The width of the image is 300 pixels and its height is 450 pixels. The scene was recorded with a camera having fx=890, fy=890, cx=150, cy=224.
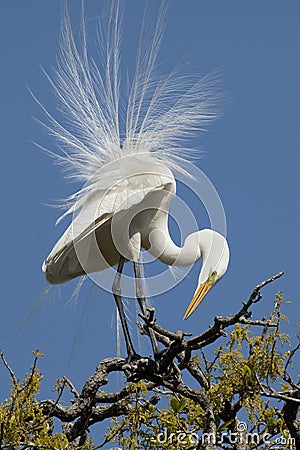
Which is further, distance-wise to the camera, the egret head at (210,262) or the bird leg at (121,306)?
the egret head at (210,262)

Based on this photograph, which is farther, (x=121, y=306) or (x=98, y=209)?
(x=121, y=306)

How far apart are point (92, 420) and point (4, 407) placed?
0.78 meters

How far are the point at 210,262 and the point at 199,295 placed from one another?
30 cm

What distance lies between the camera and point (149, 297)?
5.71m

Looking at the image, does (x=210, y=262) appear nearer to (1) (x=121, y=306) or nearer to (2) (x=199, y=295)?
(2) (x=199, y=295)

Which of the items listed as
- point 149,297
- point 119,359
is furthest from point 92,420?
point 149,297

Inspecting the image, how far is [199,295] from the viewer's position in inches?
212

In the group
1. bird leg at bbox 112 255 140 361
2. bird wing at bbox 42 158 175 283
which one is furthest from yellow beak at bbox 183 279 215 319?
bird wing at bbox 42 158 175 283

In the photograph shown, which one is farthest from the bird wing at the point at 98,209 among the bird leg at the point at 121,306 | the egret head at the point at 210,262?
the egret head at the point at 210,262

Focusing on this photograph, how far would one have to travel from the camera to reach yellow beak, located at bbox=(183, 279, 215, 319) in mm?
5320

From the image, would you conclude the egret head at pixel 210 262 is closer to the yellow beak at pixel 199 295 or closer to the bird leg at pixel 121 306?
the yellow beak at pixel 199 295

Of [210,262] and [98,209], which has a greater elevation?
[98,209]

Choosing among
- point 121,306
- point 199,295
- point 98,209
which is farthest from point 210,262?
point 98,209

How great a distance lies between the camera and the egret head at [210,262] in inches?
212
